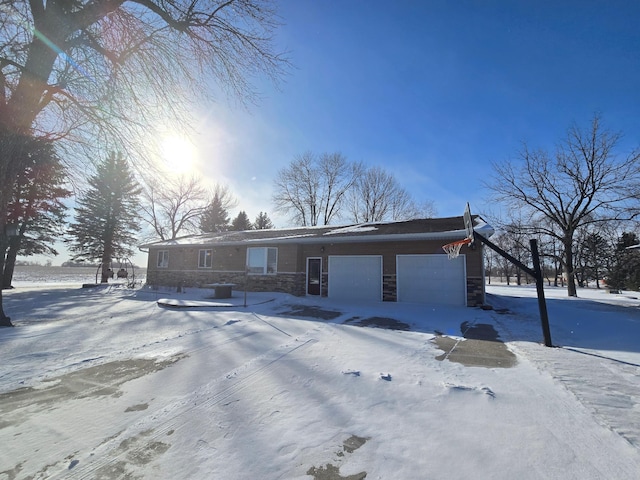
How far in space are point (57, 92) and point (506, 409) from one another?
9456 mm

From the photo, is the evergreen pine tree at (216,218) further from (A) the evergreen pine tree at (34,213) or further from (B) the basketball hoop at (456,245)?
(B) the basketball hoop at (456,245)

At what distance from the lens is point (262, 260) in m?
15.1

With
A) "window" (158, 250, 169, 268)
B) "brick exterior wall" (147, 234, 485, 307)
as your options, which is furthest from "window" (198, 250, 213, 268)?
"window" (158, 250, 169, 268)

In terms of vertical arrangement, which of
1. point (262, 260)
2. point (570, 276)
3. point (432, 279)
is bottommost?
point (432, 279)

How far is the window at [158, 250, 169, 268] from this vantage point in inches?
762

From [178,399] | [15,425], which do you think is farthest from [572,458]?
[15,425]

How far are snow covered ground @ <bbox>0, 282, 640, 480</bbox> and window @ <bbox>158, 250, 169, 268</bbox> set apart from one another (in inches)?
538

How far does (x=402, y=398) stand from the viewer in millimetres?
3137

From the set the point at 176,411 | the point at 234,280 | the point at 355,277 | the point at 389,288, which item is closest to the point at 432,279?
the point at 389,288

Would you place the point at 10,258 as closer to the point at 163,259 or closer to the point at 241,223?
the point at 163,259

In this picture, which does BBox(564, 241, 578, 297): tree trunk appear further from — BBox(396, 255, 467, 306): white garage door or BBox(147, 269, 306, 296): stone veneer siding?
BBox(147, 269, 306, 296): stone veneer siding

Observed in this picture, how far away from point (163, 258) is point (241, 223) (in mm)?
20361

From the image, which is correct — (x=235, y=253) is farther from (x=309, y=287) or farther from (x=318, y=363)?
(x=318, y=363)

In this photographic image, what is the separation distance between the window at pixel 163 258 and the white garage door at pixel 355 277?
12136 millimetres
